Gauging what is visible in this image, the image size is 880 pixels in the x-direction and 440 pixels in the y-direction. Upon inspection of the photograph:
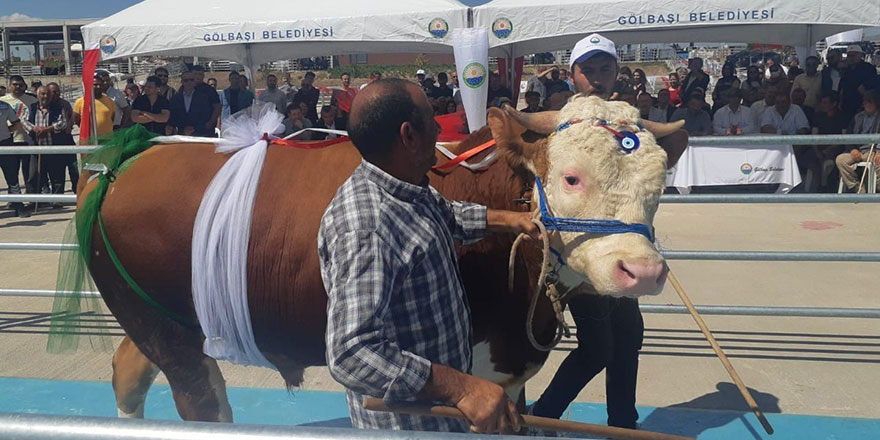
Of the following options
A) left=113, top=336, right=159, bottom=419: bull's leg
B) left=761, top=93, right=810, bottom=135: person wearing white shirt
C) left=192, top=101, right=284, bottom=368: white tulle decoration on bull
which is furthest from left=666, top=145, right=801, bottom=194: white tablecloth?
left=192, top=101, right=284, bottom=368: white tulle decoration on bull

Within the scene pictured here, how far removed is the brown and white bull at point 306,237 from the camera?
8.13 feet

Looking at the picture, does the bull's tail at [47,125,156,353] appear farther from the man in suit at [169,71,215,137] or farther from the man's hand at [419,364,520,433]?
the man in suit at [169,71,215,137]

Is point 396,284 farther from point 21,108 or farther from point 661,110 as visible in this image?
point 21,108

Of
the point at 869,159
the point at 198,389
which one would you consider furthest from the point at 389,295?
the point at 869,159

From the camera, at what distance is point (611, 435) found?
1.93 meters

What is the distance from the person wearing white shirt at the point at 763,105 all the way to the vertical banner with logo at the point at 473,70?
304 inches

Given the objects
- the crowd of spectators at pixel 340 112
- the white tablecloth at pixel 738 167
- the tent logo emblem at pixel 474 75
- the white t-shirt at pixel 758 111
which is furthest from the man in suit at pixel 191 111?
the white t-shirt at pixel 758 111

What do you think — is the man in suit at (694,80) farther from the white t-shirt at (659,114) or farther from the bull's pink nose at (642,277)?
the bull's pink nose at (642,277)

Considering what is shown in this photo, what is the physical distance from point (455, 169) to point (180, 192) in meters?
1.05

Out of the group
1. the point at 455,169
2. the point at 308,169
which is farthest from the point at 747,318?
the point at 308,169

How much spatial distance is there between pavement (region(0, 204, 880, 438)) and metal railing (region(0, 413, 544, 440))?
307 cm

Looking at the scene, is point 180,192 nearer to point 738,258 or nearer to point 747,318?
point 738,258

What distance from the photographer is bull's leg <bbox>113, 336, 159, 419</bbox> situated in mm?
3410

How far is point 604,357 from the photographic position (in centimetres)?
320
